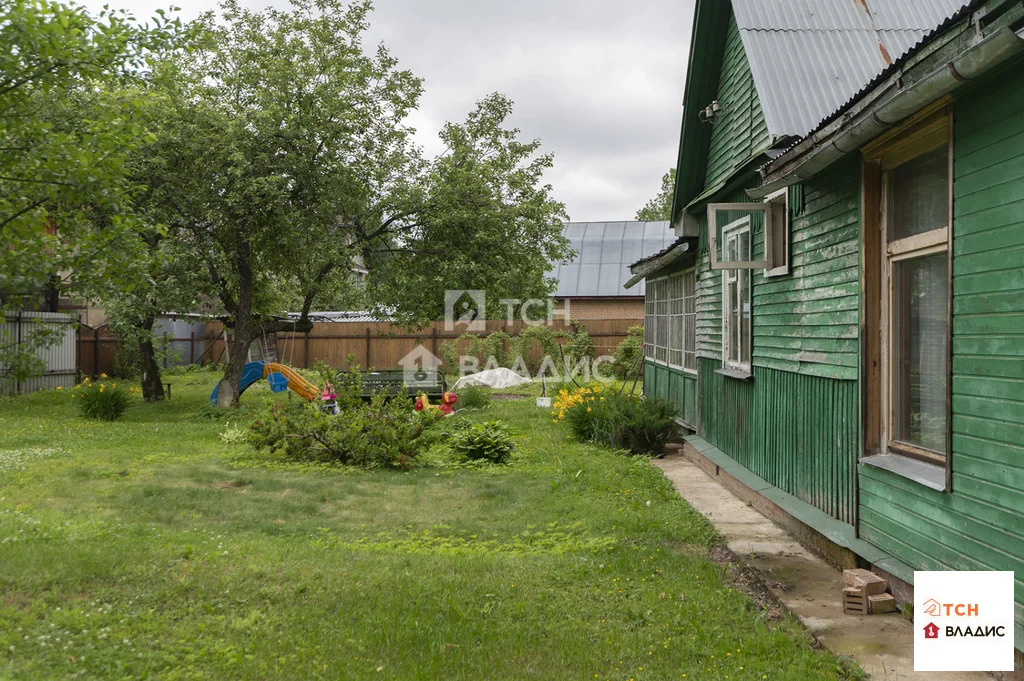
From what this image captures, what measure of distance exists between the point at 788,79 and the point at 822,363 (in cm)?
285

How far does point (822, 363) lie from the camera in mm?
6418

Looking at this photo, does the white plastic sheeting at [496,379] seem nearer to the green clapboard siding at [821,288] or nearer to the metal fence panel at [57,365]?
the metal fence panel at [57,365]

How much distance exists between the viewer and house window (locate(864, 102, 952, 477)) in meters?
4.75

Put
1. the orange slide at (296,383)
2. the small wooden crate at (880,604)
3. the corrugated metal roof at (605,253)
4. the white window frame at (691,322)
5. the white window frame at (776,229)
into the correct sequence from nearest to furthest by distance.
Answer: the small wooden crate at (880,604), the white window frame at (776,229), the white window frame at (691,322), the orange slide at (296,383), the corrugated metal roof at (605,253)

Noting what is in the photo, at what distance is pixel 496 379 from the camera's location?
2320cm

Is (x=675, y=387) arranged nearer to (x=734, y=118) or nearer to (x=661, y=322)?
(x=661, y=322)

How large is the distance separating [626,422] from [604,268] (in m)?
24.4

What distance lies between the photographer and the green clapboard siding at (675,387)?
11.8m

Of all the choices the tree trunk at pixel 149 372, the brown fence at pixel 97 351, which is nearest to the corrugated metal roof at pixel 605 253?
the brown fence at pixel 97 351

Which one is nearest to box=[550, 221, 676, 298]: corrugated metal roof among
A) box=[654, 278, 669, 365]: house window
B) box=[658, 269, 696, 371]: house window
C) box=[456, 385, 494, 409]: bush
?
box=[456, 385, 494, 409]: bush

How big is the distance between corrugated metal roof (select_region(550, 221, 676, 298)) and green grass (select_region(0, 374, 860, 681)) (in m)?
24.9

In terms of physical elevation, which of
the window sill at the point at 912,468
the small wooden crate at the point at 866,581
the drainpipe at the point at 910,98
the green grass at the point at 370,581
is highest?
the drainpipe at the point at 910,98

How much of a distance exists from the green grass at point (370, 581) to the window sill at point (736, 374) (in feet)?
4.49

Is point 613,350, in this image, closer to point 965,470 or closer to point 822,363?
point 822,363
